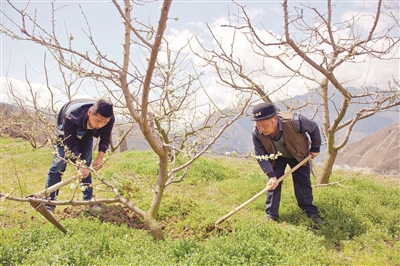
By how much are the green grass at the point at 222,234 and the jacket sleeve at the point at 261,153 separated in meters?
0.82

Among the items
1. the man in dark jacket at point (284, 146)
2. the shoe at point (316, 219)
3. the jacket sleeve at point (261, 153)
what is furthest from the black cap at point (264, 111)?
the shoe at point (316, 219)

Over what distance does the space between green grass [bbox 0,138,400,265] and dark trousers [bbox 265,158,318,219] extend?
0.55 ft

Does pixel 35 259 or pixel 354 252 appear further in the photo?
pixel 354 252

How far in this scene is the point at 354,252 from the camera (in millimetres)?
4113

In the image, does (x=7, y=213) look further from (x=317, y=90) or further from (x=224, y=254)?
(x=317, y=90)

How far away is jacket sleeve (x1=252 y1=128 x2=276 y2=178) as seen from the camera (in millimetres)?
4836

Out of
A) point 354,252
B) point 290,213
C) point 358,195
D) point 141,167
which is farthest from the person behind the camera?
point 141,167

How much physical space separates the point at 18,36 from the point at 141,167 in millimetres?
5774

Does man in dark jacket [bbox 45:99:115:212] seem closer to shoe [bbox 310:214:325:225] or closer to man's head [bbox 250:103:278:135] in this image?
man's head [bbox 250:103:278:135]

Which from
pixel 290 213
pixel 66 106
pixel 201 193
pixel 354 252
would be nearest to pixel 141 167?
pixel 201 193

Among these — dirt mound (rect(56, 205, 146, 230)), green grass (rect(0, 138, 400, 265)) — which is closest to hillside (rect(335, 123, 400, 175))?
green grass (rect(0, 138, 400, 265))

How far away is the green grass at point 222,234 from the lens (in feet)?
11.4

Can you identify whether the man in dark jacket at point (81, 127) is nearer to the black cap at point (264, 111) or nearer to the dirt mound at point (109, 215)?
the dirt mound at point (109, 215)

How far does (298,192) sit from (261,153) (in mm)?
1005
